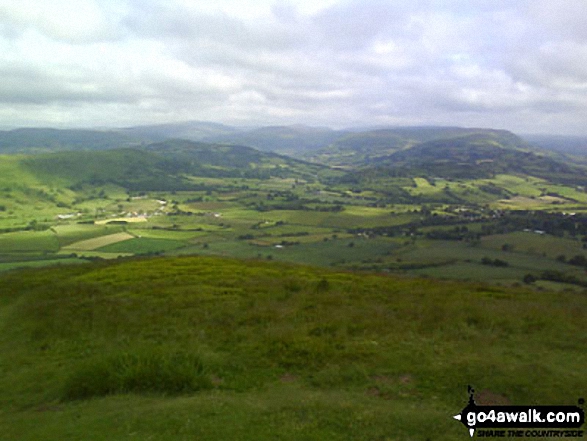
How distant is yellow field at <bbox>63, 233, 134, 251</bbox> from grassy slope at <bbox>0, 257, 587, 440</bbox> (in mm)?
78099

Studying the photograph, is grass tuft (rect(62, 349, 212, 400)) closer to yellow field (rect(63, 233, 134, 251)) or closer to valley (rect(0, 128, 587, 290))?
valley (rect(0, 128, 587, 290))

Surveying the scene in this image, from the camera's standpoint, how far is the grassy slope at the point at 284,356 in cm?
1089

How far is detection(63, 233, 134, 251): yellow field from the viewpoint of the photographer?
100 metres

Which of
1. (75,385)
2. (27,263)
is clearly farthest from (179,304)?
(27,263)

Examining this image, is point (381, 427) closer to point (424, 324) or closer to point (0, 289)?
point (424, 324)

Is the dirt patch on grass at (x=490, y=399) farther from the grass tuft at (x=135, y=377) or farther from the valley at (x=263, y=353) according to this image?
the grass tuft at (x=135, y=377)

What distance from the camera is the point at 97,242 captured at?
107 metres

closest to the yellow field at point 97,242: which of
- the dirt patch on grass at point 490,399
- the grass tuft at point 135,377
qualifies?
the grass tuft at point 135,377

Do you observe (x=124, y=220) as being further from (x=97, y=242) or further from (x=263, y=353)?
(x=263, y=353)

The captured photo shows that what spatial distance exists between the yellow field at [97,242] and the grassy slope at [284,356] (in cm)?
7810

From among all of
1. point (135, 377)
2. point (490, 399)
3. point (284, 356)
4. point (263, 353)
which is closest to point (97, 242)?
point (263, 353)

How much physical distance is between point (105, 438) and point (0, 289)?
96.1 ft

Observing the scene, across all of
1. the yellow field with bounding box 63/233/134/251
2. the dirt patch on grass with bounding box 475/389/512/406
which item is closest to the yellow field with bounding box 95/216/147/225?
the yellow field with bounding box 63/233/134/251

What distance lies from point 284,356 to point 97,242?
104m
